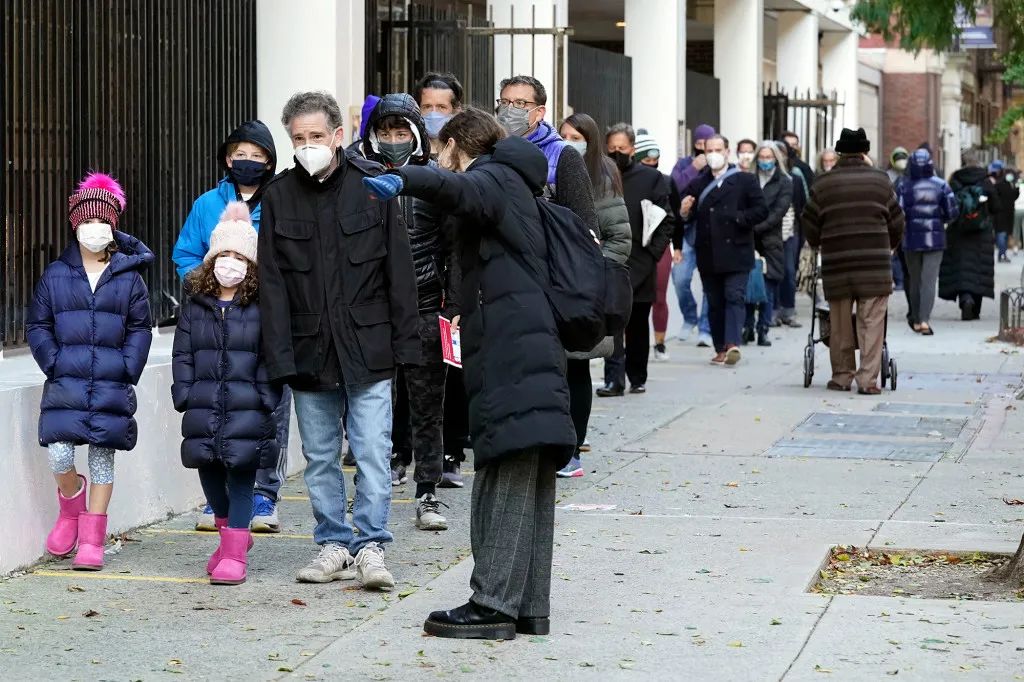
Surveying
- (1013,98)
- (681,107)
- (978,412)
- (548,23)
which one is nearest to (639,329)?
(978,412)

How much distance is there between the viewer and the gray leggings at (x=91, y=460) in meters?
6.92

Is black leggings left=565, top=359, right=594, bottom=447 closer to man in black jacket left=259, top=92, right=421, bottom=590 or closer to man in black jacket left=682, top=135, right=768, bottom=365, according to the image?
man in black jacket left=259, top=92, right=421, bottom=590

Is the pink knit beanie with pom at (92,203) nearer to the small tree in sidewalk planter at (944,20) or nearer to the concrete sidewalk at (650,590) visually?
the concrete sidewalk at (650,590)

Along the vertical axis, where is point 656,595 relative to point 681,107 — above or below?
below

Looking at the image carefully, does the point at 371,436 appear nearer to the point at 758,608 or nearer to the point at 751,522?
the point at 758,608

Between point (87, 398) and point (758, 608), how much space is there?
2.65 m

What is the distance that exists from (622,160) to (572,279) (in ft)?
20.5

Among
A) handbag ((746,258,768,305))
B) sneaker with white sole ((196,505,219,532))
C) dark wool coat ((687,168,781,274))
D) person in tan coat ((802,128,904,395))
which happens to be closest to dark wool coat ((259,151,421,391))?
sneaker with white sole ((196,505,219,532))

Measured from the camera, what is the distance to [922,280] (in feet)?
58.2

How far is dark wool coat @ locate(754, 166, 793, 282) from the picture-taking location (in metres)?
16.7

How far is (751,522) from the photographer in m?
8.02

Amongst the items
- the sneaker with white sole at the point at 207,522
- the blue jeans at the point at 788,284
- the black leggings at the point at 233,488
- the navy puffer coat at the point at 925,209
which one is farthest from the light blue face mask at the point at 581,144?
the blue jeans at the point at 788,284

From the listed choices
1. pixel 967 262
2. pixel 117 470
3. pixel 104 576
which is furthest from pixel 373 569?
pixel 967 262

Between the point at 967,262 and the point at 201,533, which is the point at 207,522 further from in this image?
the point at 967,262
